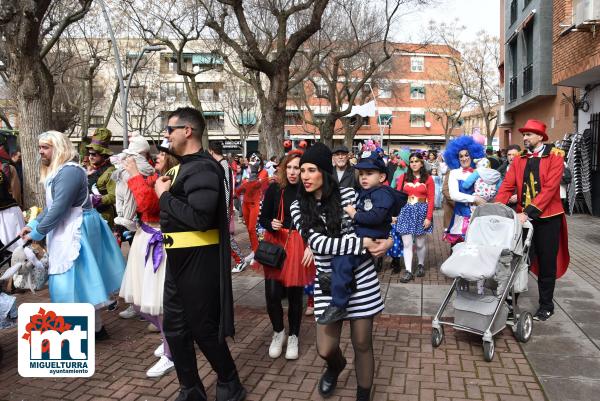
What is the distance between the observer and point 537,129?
5.05 metres

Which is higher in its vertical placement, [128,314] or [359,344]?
[359,344]

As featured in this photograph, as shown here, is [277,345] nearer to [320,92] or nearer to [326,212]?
[326,212]

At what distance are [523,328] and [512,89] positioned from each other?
67.0ft

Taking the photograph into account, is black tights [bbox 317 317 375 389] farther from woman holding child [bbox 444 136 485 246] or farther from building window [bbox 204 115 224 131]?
building window [bbox 204 115 224 131]

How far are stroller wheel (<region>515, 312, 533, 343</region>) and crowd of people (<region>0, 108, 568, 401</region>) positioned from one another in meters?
0.64

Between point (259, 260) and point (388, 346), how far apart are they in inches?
60.9

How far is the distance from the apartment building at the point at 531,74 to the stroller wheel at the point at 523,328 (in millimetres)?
12868

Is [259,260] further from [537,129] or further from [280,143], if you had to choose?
[280,143]

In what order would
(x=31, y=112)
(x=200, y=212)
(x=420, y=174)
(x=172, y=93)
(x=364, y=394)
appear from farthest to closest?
(x=172, y=93), (x=31, y=112), (x=420, y=174), (x=364, y=394), (x=200, y=212)

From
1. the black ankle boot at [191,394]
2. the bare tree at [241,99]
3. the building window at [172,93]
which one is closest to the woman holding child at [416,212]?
the black ankle boot at [191,394]

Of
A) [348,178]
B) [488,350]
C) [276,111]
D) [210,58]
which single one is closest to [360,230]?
[488,350]

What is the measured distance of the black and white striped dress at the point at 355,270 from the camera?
3164 mm

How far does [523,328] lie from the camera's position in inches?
177
